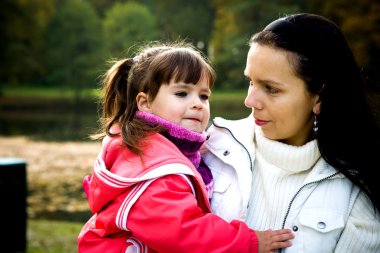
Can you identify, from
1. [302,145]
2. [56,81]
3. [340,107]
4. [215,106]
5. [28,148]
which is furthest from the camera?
[56,81]

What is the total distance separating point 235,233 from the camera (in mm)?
2074

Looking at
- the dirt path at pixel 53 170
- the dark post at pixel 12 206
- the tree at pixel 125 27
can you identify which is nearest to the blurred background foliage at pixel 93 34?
the tree at pixel 125 27

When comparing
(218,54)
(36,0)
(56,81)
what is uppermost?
(36,0)

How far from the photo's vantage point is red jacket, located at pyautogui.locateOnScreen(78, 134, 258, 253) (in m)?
2.03

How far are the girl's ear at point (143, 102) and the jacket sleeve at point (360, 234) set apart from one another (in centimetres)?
96

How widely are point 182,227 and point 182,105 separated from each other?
55 cm

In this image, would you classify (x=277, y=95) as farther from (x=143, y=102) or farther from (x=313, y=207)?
(x=143, y=102)

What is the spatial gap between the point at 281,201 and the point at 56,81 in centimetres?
3776

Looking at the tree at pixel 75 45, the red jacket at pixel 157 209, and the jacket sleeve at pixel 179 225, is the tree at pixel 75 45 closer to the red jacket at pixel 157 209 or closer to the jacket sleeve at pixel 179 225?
the red jacket at pixel 157 209

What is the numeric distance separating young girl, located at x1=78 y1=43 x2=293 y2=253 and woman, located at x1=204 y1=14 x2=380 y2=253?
0.40ft

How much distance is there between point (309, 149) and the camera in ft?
7.36

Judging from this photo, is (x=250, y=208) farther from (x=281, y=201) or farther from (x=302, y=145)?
(x=302, y=145)

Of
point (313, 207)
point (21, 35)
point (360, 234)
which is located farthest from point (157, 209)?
point (21, 35)

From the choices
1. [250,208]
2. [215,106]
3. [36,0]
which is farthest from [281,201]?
[36,0]
